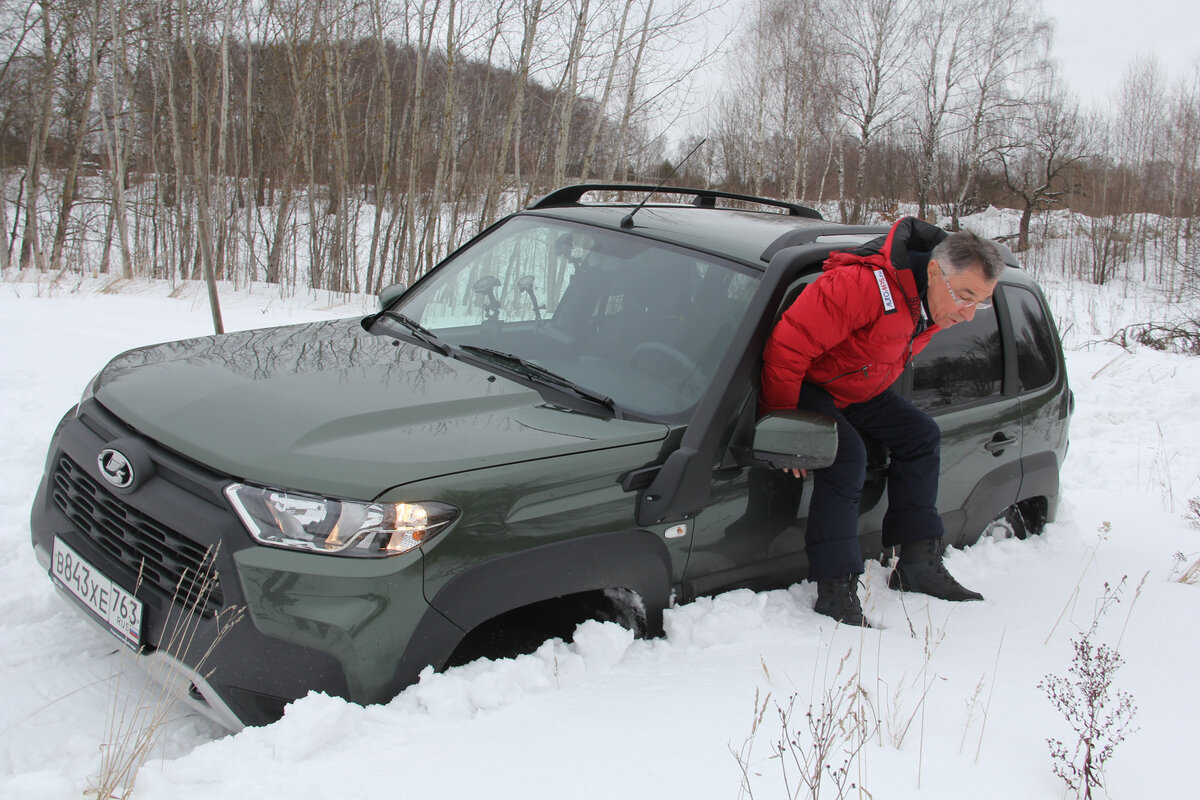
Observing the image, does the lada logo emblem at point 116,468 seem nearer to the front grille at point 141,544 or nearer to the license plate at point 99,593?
the front grille at point 141,544

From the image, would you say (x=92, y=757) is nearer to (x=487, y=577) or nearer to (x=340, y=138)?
(x=487, y=577)

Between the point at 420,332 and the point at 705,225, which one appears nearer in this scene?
the point at 420,332

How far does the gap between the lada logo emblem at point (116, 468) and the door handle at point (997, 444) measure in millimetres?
3193

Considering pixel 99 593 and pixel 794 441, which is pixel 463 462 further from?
pixel 99 593

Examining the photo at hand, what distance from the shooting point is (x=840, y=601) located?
9.48 feet

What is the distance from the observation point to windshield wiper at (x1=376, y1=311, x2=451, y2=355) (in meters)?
2.99

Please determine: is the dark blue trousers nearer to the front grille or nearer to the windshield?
the windshield

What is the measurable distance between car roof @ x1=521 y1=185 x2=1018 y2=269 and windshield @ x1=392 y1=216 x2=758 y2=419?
0.20 feet

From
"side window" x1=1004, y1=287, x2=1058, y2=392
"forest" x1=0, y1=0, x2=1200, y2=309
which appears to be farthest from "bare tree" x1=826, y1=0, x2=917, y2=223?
"side window" x1=1004, y1=287, x2=1058, y2=392

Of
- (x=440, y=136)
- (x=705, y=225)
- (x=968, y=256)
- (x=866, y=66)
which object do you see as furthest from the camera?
(x=866, y=66)

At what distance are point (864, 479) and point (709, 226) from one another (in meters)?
1.12

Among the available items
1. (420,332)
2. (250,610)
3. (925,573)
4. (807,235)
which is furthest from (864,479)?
(250,610)

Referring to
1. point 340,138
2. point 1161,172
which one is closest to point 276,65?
point 340,138

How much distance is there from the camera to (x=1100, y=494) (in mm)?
5891
